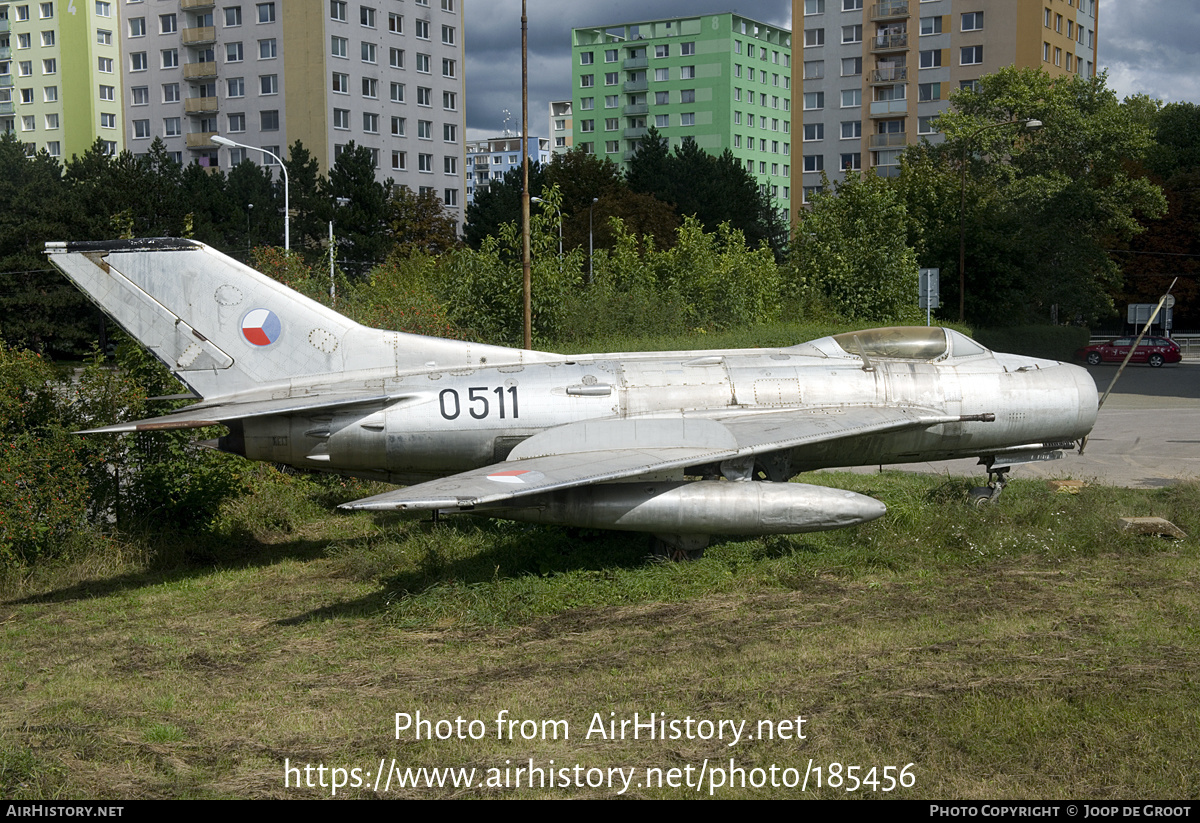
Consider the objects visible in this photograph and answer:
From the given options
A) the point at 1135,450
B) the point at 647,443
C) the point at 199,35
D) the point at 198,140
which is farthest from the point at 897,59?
the point at 647,443

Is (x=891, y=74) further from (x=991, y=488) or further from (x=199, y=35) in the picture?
(x=991, y=488)

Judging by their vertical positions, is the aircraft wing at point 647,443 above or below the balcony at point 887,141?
below

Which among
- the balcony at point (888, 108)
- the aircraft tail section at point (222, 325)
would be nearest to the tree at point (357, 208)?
the balcony at point (888, 108)

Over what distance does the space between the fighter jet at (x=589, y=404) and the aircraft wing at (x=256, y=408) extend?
0.04 meters

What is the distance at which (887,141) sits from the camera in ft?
302

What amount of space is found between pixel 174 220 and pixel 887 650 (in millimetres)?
56811

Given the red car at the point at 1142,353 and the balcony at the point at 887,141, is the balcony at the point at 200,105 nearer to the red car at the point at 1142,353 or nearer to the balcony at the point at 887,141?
the balcony at the point at 887,141

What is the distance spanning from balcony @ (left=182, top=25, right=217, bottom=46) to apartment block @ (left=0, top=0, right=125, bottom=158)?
984 cm

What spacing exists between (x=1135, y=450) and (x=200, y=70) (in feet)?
269

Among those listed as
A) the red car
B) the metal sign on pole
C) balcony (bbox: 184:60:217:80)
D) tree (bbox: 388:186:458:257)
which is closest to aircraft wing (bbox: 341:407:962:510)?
the metal sign on pole

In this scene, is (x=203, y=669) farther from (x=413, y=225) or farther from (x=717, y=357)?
(x=413, y=225)

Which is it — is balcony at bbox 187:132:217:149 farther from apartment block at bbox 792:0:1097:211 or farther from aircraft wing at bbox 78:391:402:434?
aircraft wing at bbox 78:391:402:434

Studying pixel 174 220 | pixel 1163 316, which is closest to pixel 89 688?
pixel 174 220

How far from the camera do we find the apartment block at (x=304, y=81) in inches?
3061
